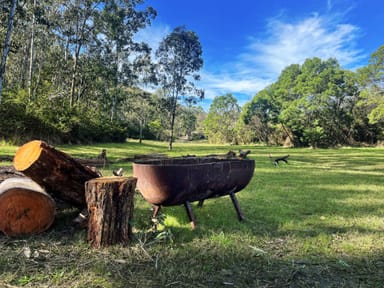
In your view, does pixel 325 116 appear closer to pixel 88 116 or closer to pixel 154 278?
pixel 88 116

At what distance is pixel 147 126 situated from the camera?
137 feet

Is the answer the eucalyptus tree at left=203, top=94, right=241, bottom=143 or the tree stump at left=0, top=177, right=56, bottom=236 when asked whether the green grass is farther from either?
the eucalyptus tree at left=203, top=94, right=241, bottom=143

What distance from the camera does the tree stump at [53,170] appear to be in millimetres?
2945

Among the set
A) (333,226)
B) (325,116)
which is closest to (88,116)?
(333,226)

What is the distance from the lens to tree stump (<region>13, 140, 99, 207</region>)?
9.66 feet

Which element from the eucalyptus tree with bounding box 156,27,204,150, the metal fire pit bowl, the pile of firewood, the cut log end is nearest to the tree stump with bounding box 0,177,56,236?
the pile of firewood

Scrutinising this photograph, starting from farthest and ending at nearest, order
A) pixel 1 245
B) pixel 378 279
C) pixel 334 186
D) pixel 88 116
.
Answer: pixel 88 116 < pixel 334 186 < pixel 1 245 < pixel 378 279

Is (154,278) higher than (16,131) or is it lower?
lower

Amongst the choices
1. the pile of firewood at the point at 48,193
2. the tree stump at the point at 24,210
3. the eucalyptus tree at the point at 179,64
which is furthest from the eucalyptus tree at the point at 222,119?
the tree stump at the point at 24,210

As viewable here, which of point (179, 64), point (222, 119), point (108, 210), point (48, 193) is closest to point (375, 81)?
point (179, 64)

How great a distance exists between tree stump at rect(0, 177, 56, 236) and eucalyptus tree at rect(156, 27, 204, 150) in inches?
725

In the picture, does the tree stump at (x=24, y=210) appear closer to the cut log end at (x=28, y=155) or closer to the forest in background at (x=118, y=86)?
the cut log end at (x=28, y=155)

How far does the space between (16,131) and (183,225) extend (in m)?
12.7

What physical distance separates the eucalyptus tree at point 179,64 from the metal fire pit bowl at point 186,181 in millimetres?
18074
